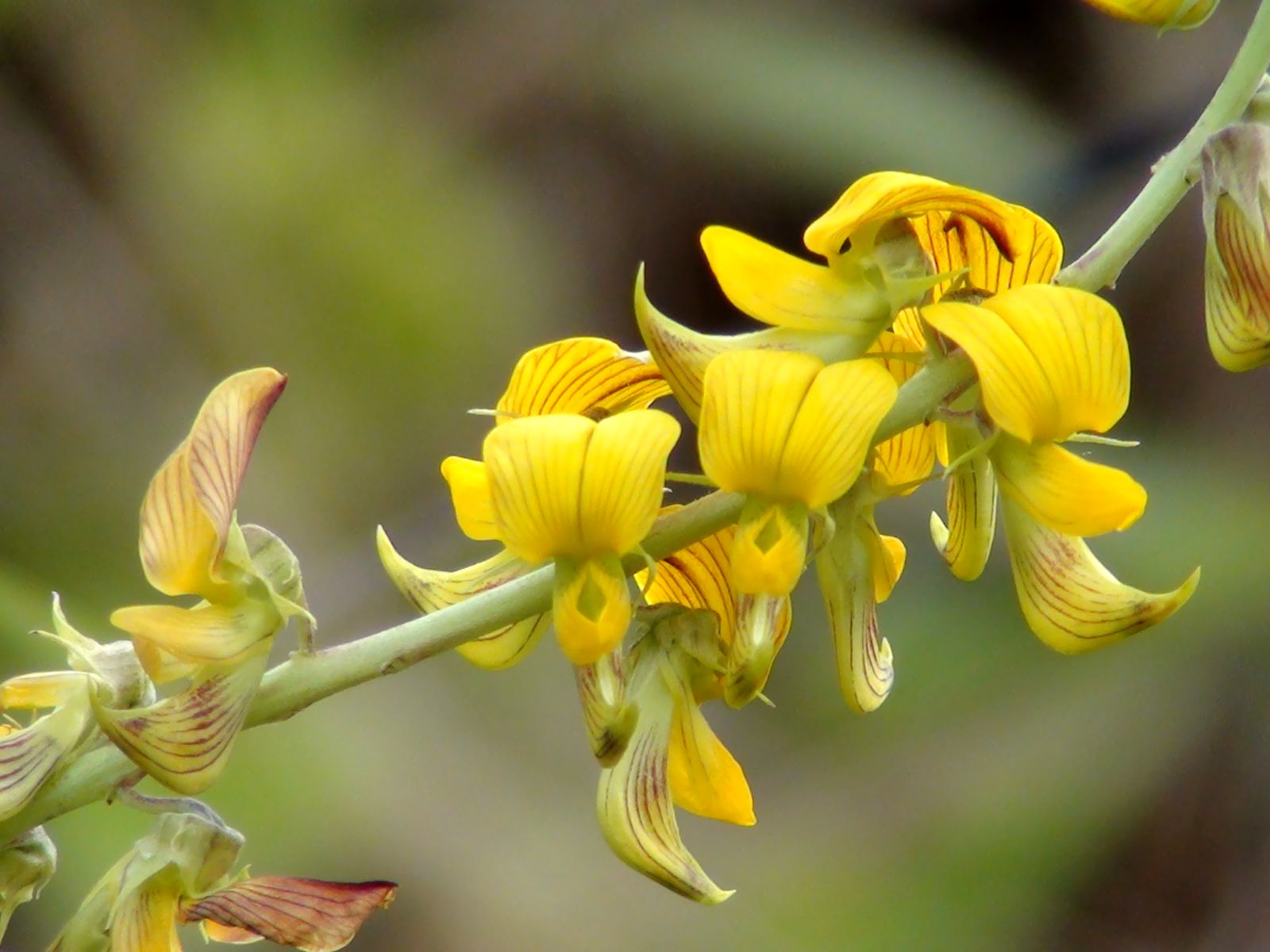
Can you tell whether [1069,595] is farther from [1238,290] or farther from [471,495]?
[471,495]

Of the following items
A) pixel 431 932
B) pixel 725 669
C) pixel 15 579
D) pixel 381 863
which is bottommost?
pixel 431 932

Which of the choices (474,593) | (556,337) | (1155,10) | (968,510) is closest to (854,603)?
(968,510)

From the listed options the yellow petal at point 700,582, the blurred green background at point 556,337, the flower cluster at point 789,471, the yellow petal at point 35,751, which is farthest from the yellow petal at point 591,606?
the blurred green background at point 556,337

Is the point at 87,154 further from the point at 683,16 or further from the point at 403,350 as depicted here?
the point at 683,16

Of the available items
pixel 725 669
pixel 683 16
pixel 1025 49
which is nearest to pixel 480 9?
pixel 683 16

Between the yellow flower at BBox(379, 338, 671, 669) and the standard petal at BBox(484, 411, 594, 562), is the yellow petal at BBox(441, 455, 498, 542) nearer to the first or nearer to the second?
the yellow flower at BBox(379, 338, 671, 669)

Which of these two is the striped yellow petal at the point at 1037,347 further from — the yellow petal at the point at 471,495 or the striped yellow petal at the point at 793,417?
the yellow petal at the point at 471,495
